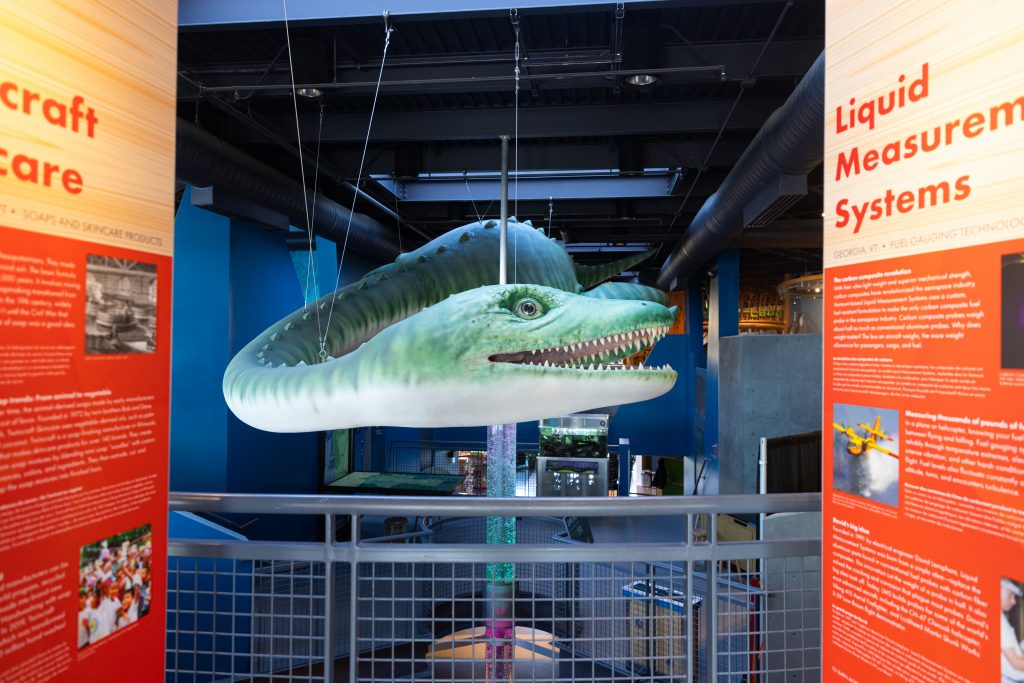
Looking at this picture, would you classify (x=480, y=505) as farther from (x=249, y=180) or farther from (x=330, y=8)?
(x=249, y=180)

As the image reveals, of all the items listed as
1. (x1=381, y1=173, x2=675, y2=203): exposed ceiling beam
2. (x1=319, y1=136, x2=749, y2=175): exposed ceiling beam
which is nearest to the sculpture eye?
(x1=319, y1=136, x2=749, y2=175): exposed ceiling beam

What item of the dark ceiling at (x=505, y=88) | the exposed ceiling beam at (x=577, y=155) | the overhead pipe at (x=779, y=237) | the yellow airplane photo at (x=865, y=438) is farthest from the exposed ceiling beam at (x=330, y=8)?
the overhead pipe at (x=779, y=237)

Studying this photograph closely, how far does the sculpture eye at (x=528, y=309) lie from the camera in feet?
6.76

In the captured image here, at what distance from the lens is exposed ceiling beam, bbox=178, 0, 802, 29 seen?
2961mm

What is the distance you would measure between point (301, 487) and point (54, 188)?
247 inches

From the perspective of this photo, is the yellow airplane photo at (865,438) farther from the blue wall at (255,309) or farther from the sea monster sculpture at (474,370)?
the blue wall at (255,309)

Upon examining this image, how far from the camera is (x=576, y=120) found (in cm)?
505

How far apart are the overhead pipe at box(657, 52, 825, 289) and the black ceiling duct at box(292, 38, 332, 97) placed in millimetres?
3103

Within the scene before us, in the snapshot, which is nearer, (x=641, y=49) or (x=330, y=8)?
(x=330, y=8)

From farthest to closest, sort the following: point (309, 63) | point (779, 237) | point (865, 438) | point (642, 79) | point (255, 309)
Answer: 1. point (779, 237)
2. point (255, 309)
3. point (309, 63)
4. point (642, 79)
5. point (865, 438)

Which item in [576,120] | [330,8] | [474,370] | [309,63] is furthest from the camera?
[576,120]

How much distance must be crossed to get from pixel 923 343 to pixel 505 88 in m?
3.67

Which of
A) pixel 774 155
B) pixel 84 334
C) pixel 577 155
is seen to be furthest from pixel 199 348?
pixel 774 155

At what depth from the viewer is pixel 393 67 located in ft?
14.1
